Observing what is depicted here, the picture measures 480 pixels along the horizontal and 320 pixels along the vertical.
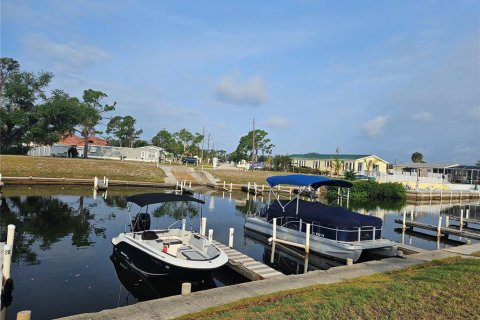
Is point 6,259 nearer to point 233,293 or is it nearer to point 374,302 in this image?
point 233,293

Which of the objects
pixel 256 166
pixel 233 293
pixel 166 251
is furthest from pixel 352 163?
pixel 233 293

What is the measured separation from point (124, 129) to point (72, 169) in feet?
146

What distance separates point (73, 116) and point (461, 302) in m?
63.6

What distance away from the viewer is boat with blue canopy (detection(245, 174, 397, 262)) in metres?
17.4

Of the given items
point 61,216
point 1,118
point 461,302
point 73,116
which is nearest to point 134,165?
point 73,116

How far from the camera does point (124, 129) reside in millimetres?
92125

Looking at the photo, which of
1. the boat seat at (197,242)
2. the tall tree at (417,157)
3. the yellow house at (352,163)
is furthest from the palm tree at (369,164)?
the boat seat at (197,242)

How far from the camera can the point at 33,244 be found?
17.1 metres

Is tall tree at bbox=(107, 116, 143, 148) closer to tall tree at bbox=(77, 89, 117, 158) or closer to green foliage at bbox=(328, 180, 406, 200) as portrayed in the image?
tall tree at bbox=(77, 89, 117, 158)

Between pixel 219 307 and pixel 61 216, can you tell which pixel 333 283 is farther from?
pixel 61 216

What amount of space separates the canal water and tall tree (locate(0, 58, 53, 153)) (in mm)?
29426

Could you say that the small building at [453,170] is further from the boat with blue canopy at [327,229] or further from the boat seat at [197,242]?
the boat seat at [197,242]

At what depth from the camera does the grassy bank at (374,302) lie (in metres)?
7.57

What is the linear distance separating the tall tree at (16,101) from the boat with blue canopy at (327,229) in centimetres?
5239
